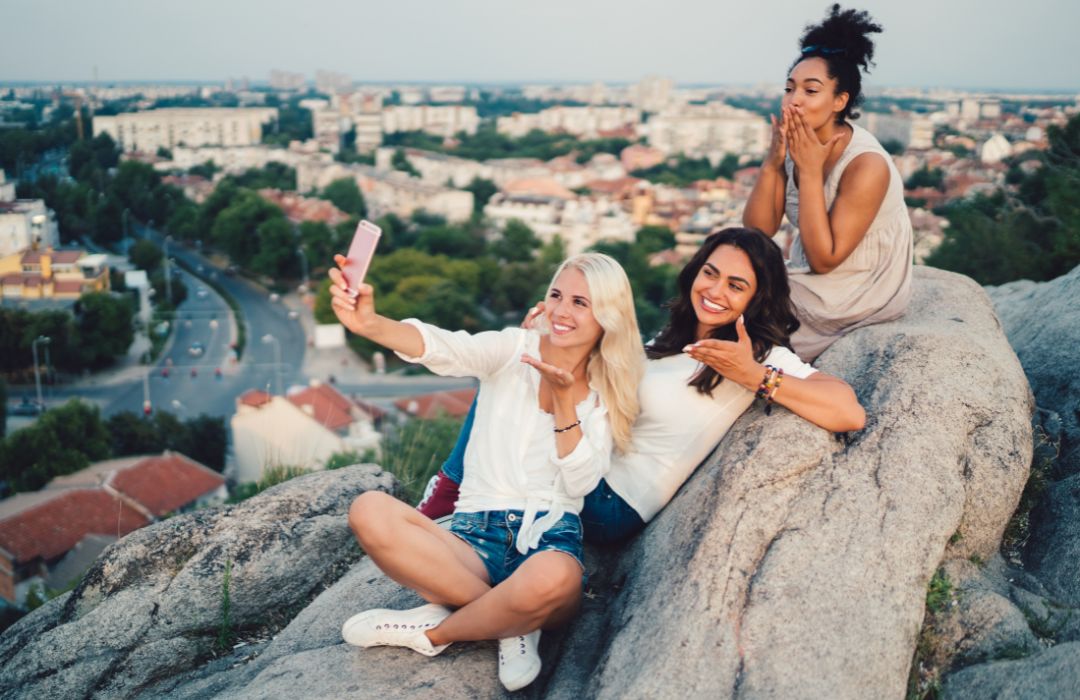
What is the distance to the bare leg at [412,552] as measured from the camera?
232cm

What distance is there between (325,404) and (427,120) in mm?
77344

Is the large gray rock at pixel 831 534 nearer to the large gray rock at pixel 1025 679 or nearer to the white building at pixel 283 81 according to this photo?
the large gray rock at pixel 1025 679

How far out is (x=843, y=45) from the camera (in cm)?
279

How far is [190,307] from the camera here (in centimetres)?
2975

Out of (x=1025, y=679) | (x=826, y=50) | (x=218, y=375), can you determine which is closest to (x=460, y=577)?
(x=1025, y=679)

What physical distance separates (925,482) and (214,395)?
20114 mm

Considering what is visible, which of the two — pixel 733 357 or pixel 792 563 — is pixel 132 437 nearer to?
pixel 733 357

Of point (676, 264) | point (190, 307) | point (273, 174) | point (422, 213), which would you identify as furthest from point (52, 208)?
point (676, 264)

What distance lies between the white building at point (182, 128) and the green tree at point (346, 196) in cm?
2147

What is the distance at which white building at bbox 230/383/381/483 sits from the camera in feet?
39.7

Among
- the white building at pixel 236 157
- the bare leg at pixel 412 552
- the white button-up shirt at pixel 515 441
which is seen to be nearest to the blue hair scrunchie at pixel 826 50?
the white button-up shirt at pixel 515 441

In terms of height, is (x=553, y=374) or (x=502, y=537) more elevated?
(x=553, y=374)

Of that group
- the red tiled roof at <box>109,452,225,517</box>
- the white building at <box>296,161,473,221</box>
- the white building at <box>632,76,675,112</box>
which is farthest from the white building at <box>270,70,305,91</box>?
the red tiled roof at <box>109,452,225,517</box>

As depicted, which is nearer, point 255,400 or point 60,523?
point 60,523
